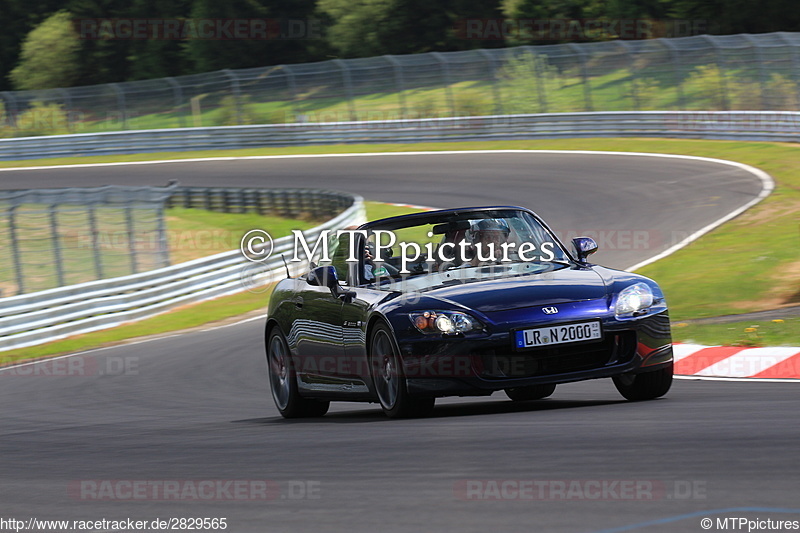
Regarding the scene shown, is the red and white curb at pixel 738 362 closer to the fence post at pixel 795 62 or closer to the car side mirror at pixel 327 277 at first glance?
the car side mirror at pixel 327 277

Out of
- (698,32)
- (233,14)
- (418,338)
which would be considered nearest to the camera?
(418,338)

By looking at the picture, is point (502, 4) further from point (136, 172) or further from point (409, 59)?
point (136, 172)

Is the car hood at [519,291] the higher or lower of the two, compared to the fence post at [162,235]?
higher

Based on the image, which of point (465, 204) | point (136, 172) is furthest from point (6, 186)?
point (465, 204)

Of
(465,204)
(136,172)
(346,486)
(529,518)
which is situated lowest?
(136,172)

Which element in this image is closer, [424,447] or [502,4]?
[424,447]

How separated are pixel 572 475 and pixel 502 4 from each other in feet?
181

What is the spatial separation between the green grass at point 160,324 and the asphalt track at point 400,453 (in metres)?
3.68

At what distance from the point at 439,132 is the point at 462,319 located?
106ft

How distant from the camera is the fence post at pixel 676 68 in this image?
35062 mm

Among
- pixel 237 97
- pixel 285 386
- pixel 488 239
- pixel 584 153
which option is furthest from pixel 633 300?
pixel 237 97

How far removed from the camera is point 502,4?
5825 cm

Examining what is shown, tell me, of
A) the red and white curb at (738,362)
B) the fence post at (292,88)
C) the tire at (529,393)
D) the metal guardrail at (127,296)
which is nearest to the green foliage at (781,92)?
the metal guardrail at (127,296)

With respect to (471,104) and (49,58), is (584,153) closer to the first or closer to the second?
(471,104)
